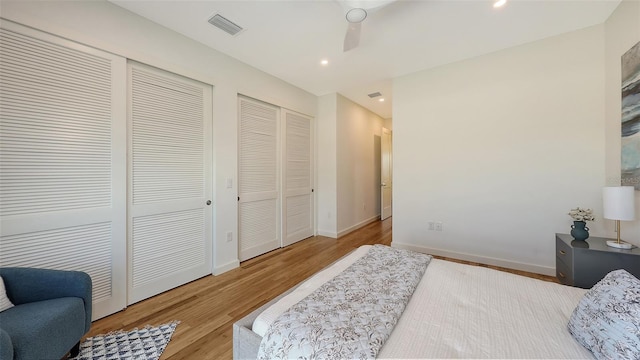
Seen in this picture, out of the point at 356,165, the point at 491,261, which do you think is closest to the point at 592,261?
the point at 491,261

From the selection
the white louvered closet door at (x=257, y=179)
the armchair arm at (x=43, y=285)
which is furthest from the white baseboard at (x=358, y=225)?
the armchair arm at (x=43, y=285)

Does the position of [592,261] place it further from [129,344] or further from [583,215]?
[129,344]

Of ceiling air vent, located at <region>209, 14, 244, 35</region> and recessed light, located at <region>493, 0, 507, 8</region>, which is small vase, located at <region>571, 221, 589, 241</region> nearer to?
recessed light, located at <region>493, 0, 507, 8</region>

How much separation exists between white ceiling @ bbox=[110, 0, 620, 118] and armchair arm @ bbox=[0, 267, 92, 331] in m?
2.19

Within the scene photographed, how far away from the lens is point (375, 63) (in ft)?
10.2

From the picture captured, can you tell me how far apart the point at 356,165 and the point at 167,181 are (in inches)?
137

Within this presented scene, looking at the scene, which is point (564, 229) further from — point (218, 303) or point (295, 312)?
point (218, 303)

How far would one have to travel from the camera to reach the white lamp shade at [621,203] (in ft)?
5.90

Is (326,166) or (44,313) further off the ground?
(326,166)

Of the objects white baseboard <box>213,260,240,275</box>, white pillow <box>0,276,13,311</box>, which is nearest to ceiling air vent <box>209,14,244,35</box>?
white pillow <box>0,276,13,311</box>

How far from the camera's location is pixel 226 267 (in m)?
2.87

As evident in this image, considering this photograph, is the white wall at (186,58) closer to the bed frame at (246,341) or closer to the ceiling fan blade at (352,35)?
the ceiling fan blade at (352,35)

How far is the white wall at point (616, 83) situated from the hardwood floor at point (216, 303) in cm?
94

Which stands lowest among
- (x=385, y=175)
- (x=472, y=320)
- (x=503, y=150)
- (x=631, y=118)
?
(x=472, y=320)
